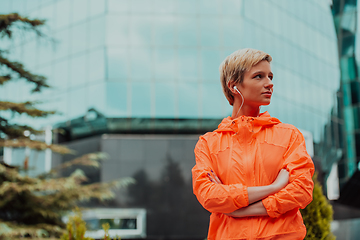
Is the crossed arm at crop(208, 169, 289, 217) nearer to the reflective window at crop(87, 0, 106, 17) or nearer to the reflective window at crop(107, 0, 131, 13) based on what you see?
the reflective window at crop(107, 0, 131, 13)

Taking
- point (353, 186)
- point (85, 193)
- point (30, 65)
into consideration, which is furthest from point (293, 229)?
point (353, 186)

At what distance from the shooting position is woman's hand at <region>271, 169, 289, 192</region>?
2.21 m

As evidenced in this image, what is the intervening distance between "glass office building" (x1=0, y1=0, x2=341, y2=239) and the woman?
13000 mm

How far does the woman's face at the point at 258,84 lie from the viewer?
2451 mm

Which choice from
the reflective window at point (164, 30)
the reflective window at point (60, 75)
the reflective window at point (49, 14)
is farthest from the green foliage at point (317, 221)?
the reflective window at point (49, 14)

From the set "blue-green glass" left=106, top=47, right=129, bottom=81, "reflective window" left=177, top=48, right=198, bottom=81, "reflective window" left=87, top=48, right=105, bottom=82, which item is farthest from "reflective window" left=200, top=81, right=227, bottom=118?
"reflective window" left=87, top=48, right=105, bottom=82

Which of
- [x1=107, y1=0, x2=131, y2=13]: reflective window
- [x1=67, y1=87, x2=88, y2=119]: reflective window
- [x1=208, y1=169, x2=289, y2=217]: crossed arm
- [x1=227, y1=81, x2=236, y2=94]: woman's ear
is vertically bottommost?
[x1=208, y1=169, x2=289, y2=217]: crossed arm

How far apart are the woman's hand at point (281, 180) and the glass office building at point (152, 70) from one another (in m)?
13.2

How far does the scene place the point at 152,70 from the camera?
16.7 metres

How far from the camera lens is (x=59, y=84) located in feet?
58.5

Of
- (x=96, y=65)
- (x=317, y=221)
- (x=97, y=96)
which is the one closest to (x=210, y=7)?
(x=96, y=65)

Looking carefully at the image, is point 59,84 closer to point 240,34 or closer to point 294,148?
point 240,34

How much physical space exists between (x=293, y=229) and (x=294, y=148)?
0.45 metres

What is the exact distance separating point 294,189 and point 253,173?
0.85 ft
